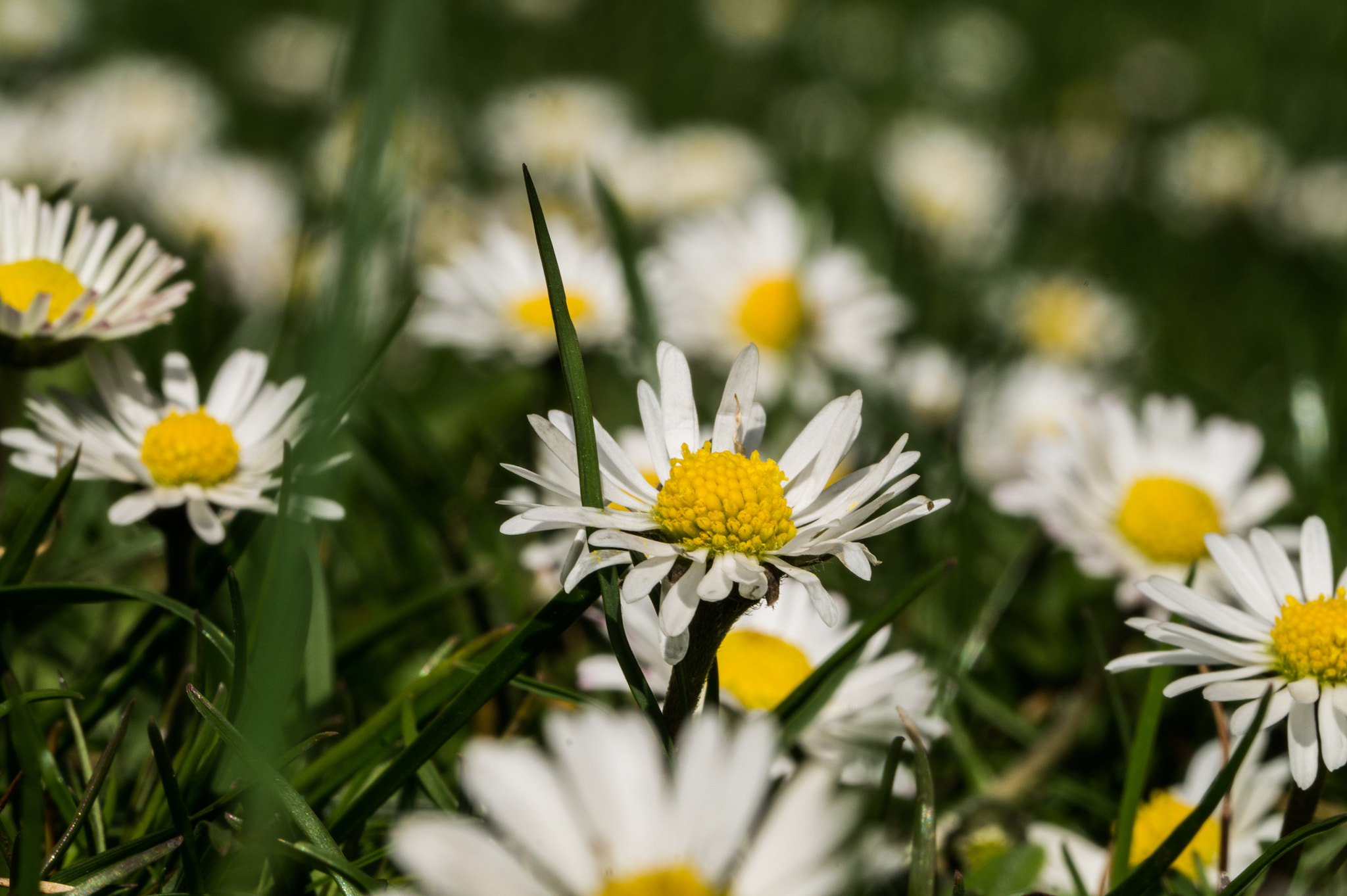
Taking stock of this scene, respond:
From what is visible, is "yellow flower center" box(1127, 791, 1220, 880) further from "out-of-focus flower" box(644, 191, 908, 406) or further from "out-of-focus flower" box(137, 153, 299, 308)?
"out-of-focus flower" box(137, 153, 299, 308)

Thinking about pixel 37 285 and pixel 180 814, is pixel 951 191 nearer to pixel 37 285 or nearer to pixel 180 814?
pixel 37 285

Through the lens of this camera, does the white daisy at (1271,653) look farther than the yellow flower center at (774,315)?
No

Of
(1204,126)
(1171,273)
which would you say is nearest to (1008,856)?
(1171,273)

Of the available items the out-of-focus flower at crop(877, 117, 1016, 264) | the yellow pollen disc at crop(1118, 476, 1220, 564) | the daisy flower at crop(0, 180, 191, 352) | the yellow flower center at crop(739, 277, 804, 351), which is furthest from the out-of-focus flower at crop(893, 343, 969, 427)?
the daisy flower at crop(0, 180, 191, 352)

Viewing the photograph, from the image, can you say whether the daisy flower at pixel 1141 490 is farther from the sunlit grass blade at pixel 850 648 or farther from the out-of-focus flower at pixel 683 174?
the out-of-focus flower at pixel 683 174

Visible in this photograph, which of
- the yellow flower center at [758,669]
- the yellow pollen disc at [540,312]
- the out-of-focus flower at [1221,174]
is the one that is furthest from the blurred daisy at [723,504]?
the out-of-focus flower at [1221,174]

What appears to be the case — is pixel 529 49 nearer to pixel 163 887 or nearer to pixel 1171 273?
pixel 1171 273

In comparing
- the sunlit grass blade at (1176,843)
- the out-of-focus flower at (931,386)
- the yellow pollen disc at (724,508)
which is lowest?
the out-of-focus flower at (931,386)

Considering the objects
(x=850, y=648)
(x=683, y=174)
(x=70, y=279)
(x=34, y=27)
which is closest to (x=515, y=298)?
(x=70, y=279)
